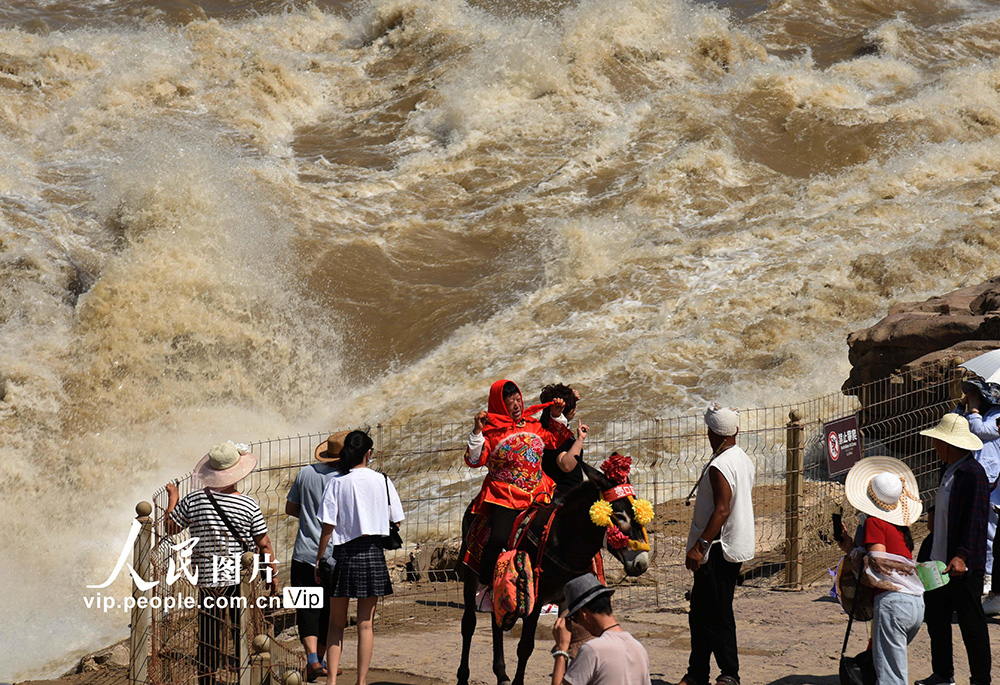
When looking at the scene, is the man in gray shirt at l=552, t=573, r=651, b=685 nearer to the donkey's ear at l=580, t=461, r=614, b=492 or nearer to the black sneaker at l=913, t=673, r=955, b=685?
the donkey's ear at l=580, t=461, r=614, b=492

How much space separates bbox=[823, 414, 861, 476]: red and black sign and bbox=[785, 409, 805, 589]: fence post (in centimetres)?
22

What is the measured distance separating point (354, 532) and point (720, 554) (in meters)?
1.94

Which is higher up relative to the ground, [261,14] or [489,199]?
[261,14]

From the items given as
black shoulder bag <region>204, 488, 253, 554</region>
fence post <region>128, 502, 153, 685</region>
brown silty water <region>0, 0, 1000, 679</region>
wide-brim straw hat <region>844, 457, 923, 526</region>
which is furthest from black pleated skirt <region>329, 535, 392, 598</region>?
brown silty water <region>0, 0, 1000, 679</region>

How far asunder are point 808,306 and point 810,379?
7.85ft

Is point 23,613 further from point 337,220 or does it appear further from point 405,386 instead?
point 337,220

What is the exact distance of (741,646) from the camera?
24.2 feet

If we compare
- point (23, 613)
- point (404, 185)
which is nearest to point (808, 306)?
point (404, 185)

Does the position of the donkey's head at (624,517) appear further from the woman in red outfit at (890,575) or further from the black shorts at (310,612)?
the black shorts at (310,612)

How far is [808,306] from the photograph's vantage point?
1870cm

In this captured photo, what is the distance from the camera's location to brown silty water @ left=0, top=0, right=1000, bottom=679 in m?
17.0

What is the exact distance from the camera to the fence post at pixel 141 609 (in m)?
6.11

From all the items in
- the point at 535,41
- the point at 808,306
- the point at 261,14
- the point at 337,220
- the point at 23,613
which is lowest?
the point at 23,613

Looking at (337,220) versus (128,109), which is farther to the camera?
(128,109)
